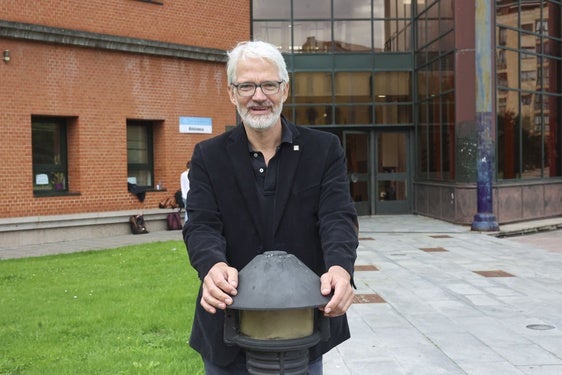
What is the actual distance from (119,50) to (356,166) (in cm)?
913

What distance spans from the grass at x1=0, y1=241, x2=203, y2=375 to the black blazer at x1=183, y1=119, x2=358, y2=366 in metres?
2.90

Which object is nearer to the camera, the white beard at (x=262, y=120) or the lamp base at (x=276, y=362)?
the lamp base at (x=276, y=362)

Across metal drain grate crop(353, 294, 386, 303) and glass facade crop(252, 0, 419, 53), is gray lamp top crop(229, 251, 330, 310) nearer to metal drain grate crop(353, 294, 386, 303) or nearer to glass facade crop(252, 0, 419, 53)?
metal drain grate crop(353, 294, 386, 303)

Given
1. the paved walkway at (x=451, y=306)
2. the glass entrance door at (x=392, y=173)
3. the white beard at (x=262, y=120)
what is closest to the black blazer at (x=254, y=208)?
the white beard at (x=262, y=120)

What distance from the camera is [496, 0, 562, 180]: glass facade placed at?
1811cm

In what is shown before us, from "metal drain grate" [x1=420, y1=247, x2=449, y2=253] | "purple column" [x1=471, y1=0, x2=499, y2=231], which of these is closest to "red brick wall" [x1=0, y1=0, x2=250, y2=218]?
"purple column" [x1=471, y1=0, x2=499, y2=231]

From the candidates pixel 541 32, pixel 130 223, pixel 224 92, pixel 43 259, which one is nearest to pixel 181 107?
pixel 224 92

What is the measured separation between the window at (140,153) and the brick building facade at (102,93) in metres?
0.12

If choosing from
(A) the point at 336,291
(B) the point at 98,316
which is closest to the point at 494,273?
(B) the point at 98,316

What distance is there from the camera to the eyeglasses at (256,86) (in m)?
2.44

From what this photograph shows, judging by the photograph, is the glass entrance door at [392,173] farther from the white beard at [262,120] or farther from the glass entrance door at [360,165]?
the white beard at [262,120]

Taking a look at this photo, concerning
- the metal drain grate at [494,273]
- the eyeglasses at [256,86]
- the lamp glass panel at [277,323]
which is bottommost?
the metal drain grate at [494,273]

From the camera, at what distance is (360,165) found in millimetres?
22719

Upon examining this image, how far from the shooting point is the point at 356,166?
2269 centimetres
